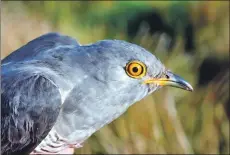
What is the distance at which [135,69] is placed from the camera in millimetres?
2998

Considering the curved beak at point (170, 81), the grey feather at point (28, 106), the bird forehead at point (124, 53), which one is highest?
the bird forehead at point (124, 53)

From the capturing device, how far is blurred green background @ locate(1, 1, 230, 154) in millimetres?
5164

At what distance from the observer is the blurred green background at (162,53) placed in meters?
5.16

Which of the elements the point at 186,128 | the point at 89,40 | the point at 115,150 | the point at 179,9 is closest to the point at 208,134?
the point at 186,128

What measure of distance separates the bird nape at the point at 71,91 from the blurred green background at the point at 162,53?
2.02 m

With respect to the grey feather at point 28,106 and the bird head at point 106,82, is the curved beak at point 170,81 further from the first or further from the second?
the grey feather at point 28,106

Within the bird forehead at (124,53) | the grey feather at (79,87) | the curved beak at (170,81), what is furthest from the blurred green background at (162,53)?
the bird forehead at (124,53)

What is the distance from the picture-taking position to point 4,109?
2.98m

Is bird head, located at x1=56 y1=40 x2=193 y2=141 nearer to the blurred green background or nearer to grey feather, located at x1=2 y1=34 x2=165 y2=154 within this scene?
grey feather, located at x1=2 y1=34 x2=165 y2=154

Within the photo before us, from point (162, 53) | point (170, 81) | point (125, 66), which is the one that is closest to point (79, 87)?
point (125, 66)

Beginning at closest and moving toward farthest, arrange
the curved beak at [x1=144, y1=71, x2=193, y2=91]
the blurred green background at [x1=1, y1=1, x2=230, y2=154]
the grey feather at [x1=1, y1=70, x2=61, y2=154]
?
the grey feather at [x1=1, y1=70, x2=61, y2=154]
the curved beak at [x1=144, y1=71, x2=193, y2=91]
the blurred green background at [x1=1, y1=1, x2=230, y2=154]

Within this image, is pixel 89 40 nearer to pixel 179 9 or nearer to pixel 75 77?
pixel 179 9

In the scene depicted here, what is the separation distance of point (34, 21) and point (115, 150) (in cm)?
305

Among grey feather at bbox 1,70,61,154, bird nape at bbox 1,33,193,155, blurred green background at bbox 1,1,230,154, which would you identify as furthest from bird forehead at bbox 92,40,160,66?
blurred green background at bbox 1,1,230,154
